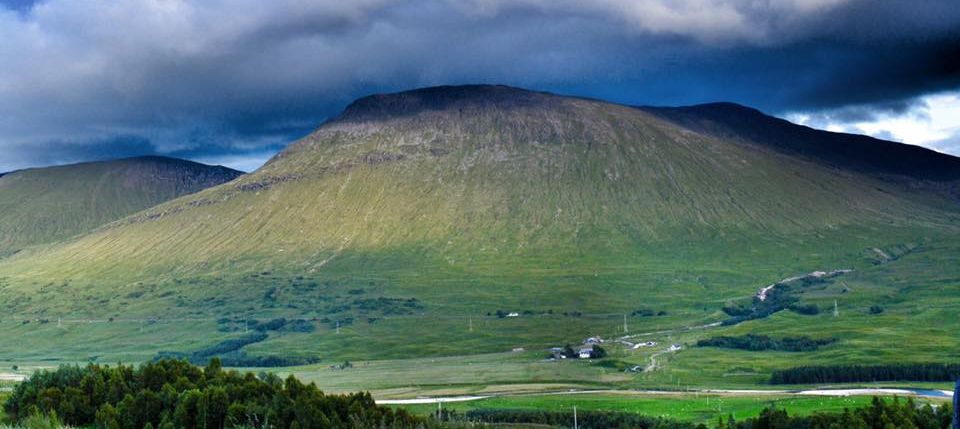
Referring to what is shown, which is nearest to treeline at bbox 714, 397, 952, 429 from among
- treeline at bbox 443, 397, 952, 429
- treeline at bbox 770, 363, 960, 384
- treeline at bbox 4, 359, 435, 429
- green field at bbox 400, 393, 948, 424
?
treeline at bbox 443, 397, 952, 429

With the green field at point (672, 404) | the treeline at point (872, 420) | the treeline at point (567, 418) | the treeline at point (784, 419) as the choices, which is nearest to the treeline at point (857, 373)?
the green field at point (672, 404)

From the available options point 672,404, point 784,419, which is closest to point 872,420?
point 784,419

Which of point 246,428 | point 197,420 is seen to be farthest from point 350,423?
point 246,428

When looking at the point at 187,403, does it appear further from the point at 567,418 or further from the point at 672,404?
the point at 672,404

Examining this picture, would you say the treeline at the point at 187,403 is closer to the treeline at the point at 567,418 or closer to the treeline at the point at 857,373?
the treeline at the point at 567,418

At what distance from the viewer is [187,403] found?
239 feet

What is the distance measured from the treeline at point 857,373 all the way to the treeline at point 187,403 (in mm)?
125540

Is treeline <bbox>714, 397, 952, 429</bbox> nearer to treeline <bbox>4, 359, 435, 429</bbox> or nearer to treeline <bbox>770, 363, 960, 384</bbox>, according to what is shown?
treeline <bbox>4, 359, 435, 429</bbox>

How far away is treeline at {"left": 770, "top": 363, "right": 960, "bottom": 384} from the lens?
184125mm

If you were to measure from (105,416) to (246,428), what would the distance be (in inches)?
1016

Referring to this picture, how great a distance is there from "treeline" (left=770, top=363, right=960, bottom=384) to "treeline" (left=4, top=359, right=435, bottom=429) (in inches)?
4943

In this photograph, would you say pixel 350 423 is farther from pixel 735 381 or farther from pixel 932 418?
pixel 735 381

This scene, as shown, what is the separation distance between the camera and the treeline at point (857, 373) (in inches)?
7249

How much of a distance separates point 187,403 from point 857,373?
5888 inches
